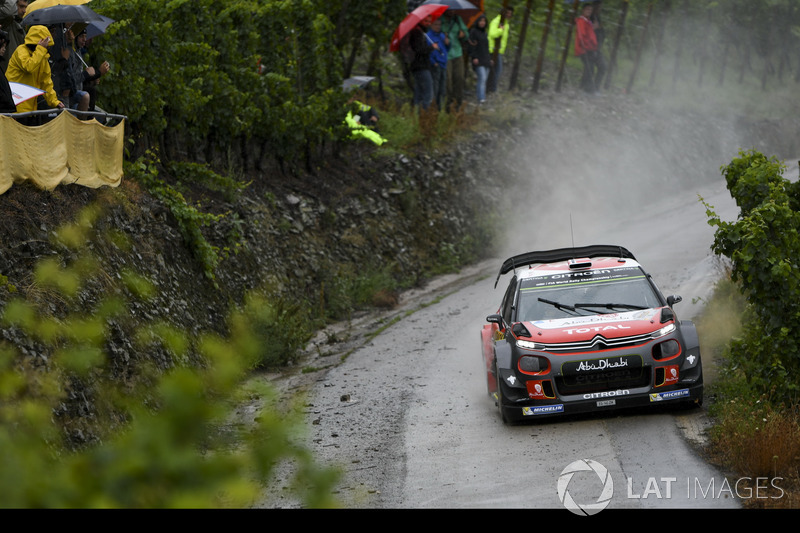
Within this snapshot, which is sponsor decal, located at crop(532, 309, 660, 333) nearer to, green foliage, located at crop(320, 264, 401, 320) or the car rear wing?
the car rear wing

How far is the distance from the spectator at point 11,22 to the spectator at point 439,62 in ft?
42.7

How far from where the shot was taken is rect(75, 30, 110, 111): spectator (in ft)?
48.2

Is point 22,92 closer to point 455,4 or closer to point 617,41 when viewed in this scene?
point 455,4

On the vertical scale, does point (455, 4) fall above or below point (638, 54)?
above

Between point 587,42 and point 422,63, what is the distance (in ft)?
36.3

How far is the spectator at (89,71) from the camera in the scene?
14695 mm

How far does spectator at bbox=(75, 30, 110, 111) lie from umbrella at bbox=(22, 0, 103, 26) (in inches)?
35.9

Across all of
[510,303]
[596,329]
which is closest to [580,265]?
[510,303]

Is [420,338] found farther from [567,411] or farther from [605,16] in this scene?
[605,16]

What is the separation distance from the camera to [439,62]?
2644cm

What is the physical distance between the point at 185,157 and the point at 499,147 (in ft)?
40.1


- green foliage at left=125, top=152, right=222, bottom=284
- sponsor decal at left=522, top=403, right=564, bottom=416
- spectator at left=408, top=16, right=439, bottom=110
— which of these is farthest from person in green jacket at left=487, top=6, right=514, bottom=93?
sponsor decal at left=522, top=403, right=564, bottom=416

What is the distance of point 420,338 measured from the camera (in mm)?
16828

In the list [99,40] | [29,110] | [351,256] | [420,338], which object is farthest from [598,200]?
[29,110]
